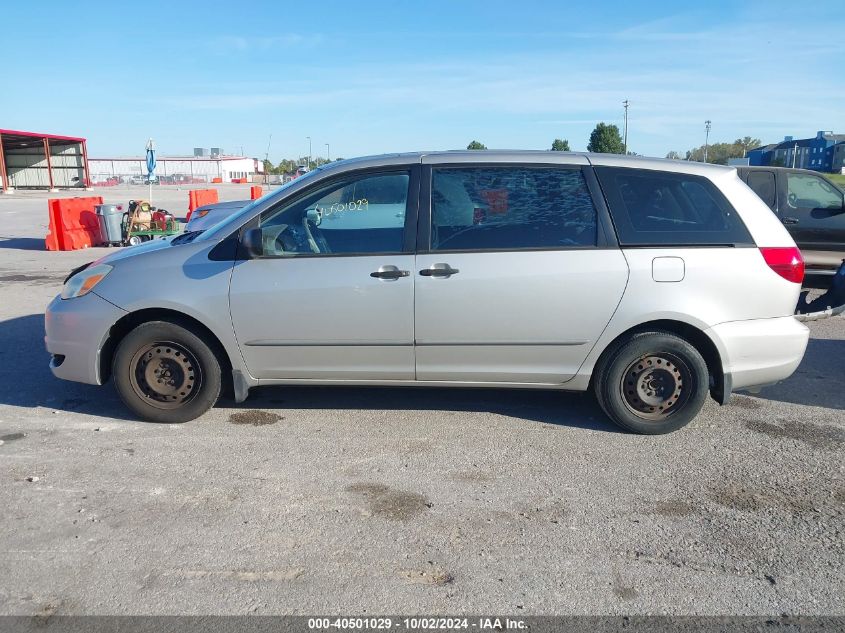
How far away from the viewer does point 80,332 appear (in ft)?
15.5

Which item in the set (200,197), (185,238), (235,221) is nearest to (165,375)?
(185,238)

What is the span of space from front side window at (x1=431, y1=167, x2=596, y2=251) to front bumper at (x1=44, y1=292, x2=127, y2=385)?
7.53 feet

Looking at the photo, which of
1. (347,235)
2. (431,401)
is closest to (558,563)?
(431,401)

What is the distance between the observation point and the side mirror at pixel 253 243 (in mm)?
4531

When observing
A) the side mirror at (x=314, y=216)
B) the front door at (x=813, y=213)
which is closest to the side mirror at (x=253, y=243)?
the side mirror at (x=314, y=216)

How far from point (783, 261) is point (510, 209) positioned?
5.97 feet

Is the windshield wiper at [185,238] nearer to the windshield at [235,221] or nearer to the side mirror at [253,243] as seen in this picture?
the windshield at [235,221]

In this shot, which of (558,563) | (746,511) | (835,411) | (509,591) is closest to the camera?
(509,591)

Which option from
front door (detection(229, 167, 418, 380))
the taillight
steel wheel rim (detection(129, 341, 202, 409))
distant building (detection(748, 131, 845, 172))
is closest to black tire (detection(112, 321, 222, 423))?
steel wheel rim (detection(129, 341, 202, 409))

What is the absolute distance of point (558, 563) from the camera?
10.5 feet

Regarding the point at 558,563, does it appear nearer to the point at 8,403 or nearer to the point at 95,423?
the point at 95,423

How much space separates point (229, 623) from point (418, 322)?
2.28 m

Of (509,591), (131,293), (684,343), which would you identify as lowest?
(509,591)

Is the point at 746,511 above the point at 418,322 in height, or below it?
below
